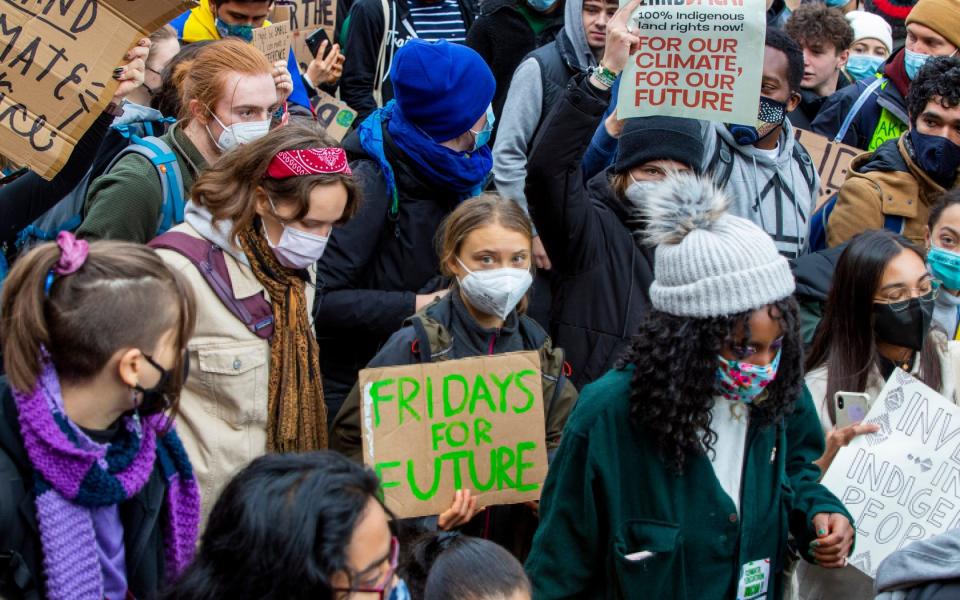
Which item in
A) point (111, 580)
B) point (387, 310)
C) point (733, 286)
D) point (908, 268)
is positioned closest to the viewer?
point (111, 580)

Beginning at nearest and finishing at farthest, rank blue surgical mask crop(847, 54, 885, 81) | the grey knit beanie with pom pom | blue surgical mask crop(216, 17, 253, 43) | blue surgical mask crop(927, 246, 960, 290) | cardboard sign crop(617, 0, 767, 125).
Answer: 1. the grey knit beanie with pom pom
2. blue surgical mask crop(927, 246, 960, 290)
3. cardboard sign crop(617, 0, 767, 125)
4. blue surgical mask crop(216, 17, 253, 43)
5. blue surgical mask crop(847, 54, 885, 81)

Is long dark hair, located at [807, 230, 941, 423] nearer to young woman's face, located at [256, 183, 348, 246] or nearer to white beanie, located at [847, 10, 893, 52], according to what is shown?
young woman's face, located at [256, 183, 348, 246]

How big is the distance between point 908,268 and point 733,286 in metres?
1.67

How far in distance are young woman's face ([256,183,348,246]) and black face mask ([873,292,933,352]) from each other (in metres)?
2.13

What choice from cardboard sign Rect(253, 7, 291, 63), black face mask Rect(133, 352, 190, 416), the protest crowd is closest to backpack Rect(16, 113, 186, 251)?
the protest crowd

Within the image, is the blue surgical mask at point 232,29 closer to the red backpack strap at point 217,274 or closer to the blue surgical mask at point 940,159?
the red backpack strap at point 217,274

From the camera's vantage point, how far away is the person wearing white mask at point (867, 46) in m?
9.58

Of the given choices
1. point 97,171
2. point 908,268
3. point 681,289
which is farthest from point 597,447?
point 97,171

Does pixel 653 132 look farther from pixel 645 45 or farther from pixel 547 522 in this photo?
pixel 547 522

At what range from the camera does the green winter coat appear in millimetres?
3107


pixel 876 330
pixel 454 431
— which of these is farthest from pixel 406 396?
pixel 876 330

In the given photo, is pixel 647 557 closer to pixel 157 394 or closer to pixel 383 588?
pixel 383 588

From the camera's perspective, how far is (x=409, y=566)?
3396mm

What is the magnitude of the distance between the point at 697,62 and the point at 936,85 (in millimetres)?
1583
